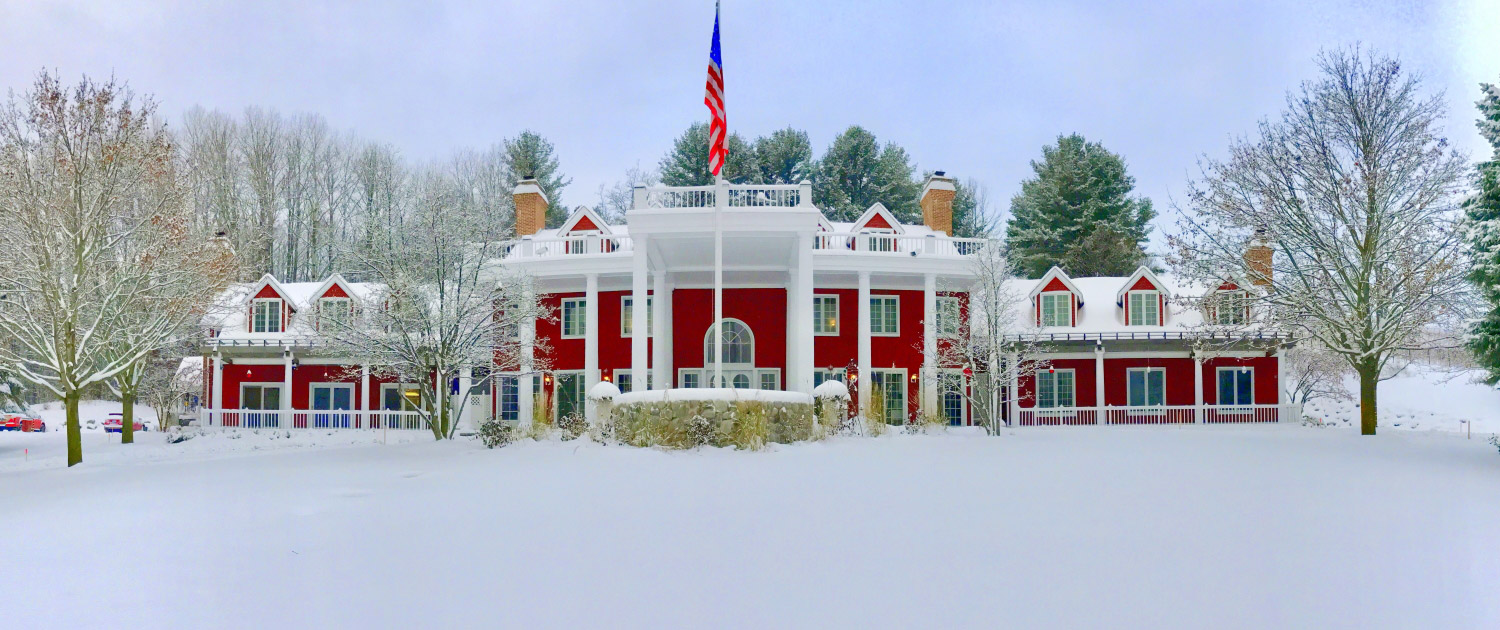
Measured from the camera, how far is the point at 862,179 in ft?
142

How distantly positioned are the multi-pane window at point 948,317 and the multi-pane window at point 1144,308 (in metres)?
6.92

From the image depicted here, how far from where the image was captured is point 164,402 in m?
28.6

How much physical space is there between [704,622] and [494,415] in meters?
21.8

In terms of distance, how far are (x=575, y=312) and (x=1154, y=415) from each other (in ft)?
55.4

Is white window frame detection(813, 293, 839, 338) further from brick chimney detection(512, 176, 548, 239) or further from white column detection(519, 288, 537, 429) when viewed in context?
brick chimney detection(512, 176, 548, 239)

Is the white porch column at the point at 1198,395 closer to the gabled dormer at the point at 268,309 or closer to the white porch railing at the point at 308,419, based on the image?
the white porch railing at the point at 308,419

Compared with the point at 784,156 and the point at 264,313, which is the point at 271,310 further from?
the point at 784,156

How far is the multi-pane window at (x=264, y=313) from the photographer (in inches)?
1155

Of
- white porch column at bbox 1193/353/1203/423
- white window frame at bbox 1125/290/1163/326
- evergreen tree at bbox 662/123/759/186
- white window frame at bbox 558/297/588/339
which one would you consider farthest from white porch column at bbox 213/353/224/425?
white porch column at bbox 1193/353/1203/423

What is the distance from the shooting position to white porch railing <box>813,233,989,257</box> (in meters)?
24.2

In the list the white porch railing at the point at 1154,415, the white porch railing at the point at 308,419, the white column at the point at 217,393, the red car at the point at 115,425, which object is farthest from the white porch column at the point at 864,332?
the red car at the point at 115,425

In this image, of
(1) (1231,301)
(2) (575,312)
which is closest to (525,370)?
(2) (575,312)

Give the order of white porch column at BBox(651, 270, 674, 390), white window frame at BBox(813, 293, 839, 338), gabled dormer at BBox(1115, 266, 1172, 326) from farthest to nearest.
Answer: gabled dormer at BBox(1115, 266, 1172, 326), white window frame at BBox(813, 293, 839, 338), white porch column at BBox(651, 270, 674, 390)

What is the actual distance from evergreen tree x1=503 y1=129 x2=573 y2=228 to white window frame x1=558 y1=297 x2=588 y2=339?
18.0m
